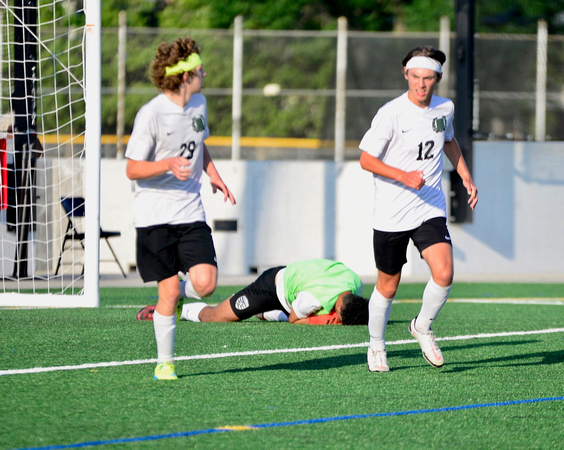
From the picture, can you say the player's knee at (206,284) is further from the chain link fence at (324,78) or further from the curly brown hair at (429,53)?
the chain link fence at (324,78)

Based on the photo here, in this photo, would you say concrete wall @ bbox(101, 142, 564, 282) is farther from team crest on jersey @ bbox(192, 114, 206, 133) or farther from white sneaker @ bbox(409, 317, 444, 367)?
team crest on jersey @ bbox(192, 114, 206, 133)

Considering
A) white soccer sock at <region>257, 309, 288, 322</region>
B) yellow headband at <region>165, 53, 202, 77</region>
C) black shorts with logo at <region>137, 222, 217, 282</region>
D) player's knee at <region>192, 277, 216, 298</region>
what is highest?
yellow headband at <region>165, 53, 202, 77</region>

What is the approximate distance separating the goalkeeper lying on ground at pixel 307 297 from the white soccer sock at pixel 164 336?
7.29 feet

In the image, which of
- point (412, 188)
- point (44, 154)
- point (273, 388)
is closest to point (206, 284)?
point (273, 388)

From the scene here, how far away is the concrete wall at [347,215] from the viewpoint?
51.5 ft

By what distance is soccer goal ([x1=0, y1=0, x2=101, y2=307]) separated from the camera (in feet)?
31.4

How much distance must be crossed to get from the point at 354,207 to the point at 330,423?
36.6 ft

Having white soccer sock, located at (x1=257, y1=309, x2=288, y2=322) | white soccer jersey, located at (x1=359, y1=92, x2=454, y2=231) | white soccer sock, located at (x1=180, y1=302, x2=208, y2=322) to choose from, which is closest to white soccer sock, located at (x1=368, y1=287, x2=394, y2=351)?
white soccer jersey, located at (x1=359, y1=92, x2=454, y2=231)

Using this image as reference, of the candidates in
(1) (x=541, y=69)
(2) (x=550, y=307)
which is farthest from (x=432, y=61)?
(1) (x=541, y=69)

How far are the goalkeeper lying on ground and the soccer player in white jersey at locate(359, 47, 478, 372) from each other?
1.67 meters

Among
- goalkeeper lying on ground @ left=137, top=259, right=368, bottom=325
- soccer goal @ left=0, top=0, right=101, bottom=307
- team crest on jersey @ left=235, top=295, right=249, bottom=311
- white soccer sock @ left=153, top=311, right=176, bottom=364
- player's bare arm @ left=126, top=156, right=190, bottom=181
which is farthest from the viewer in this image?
soccer goal @ left=0, top=0, right=101, bottom=307

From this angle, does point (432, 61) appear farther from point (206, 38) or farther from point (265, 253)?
point (206, 38)

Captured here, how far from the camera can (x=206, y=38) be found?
56.2 ft

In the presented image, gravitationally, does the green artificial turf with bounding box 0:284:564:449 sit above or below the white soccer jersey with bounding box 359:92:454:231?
below
